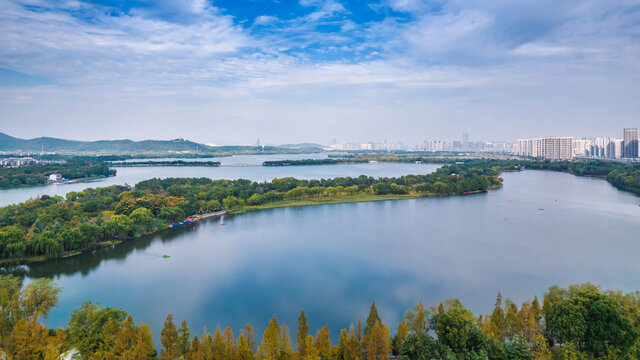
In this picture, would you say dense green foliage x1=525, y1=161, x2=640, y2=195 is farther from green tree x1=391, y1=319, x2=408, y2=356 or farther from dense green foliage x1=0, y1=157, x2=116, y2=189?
dense green foliage x1=0, y1=157, x2=116, y2=189

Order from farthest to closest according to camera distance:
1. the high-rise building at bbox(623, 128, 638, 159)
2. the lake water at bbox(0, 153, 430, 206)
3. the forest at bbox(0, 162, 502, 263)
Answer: the high-rise building at bbox(623, 128, 638, 159) < the lake water at bbox(0, 153, 430, 206) < the forest at bbox(0, 162, 502, 263)

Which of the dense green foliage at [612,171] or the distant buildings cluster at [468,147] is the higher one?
the distant buildings cluster at [468,147]

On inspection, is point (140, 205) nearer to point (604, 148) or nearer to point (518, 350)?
point (518, 350)

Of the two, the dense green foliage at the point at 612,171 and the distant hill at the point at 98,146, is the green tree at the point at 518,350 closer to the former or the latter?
the dense green foliage at the point at 612,171

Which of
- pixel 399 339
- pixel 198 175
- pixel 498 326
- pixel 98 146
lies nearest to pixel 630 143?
pixel 198 175

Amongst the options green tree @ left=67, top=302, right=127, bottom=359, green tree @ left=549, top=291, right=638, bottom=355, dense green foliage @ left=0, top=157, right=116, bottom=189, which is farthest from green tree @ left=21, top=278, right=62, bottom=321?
dense green foliage @ left=0, top=157, right=116, bottom=189

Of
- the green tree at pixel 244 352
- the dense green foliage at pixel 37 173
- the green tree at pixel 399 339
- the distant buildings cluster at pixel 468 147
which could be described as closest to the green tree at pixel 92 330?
the green tree at pixel 244 352
